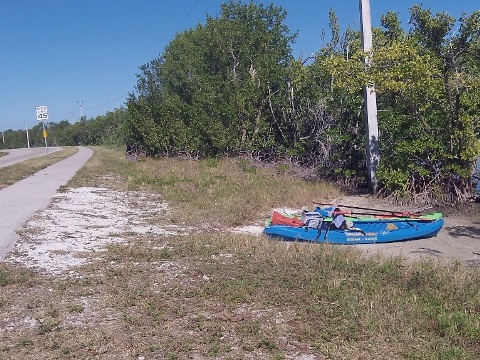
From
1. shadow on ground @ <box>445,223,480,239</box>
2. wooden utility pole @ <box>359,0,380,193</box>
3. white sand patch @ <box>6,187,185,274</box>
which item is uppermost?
wooden utility pole @ <box>359,0,380,193</box>

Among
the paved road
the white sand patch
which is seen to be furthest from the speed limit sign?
the white sand patch

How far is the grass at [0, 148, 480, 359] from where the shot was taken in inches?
188

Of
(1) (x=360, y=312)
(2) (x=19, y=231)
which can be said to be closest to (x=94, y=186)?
(2) (x=19, y=231)

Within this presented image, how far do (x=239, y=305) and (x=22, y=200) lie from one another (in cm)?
968

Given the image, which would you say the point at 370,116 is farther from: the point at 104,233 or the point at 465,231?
the point at 104,233

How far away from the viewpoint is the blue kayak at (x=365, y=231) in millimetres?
10086

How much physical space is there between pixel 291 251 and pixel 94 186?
10.7 metres

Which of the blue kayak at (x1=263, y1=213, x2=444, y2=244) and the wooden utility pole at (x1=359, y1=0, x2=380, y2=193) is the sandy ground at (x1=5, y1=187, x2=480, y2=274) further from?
the wooden utility pole at (x1=359, y1=0, x2=380, y2=193)

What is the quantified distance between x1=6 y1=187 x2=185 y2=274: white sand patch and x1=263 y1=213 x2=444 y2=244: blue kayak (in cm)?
228

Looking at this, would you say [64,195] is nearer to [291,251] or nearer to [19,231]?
[19,231]

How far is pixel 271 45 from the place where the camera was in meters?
28.1

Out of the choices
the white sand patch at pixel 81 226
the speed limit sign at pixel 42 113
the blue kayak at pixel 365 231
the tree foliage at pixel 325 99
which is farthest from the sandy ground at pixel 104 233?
the speed limit sign at pixel 42 113

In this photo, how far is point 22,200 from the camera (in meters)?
13.5

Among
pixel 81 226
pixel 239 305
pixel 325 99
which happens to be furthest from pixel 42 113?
pixel 239 305
